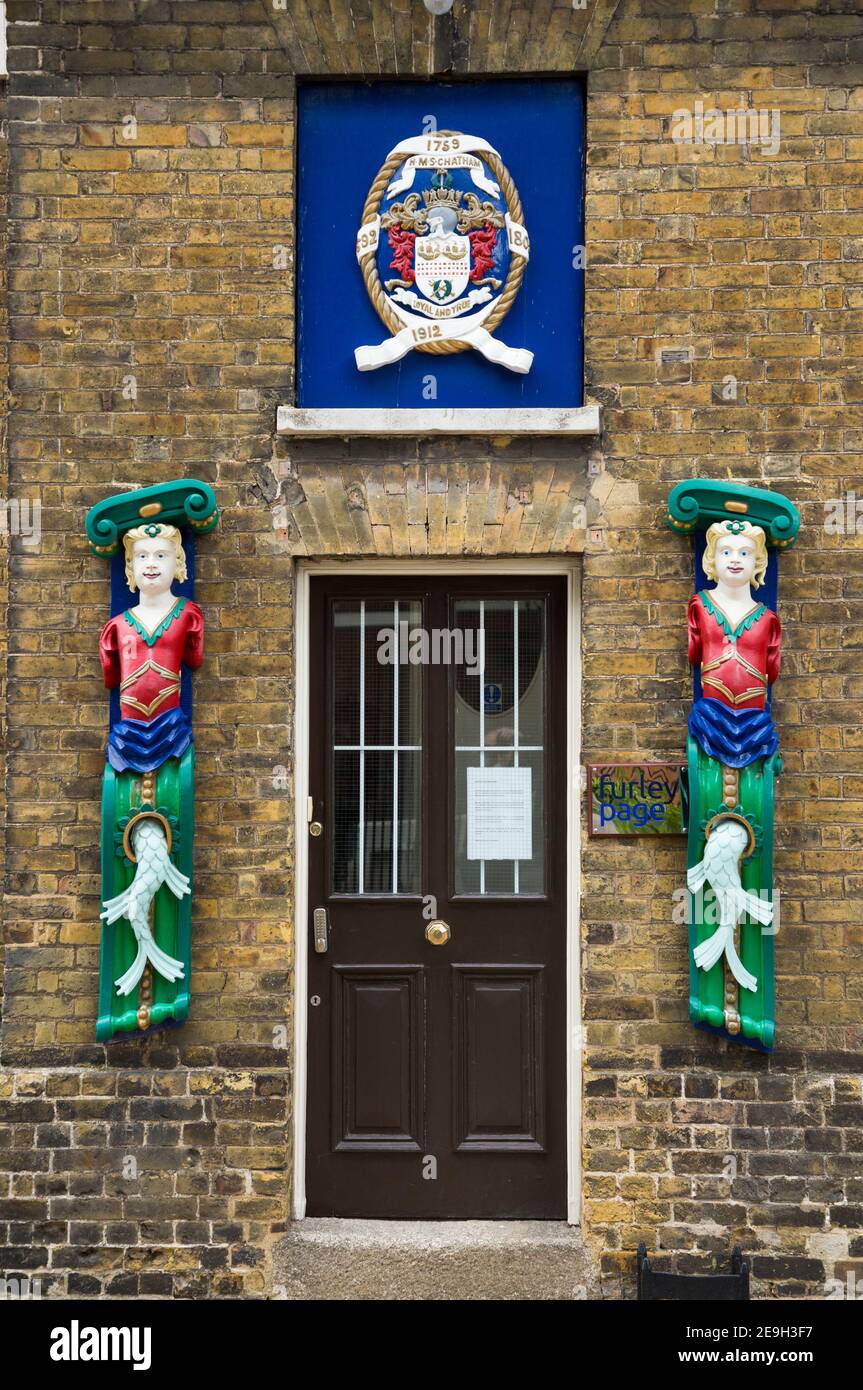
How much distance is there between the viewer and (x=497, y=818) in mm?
4945

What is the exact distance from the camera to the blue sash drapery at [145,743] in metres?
4.63

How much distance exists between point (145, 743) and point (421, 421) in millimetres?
1652

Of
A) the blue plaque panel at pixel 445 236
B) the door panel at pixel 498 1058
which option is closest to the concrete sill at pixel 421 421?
the blue plaque panel at pixel 445 236

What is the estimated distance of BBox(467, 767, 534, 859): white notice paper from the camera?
4938 millimetres

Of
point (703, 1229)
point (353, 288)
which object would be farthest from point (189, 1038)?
point (353, 288)

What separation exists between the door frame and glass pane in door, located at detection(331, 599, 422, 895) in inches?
5.6

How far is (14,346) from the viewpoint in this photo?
483 cm

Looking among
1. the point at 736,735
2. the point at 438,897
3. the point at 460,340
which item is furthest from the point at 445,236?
the point at 438,897

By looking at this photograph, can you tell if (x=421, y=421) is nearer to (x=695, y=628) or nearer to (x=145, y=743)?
(x=695, y=628)

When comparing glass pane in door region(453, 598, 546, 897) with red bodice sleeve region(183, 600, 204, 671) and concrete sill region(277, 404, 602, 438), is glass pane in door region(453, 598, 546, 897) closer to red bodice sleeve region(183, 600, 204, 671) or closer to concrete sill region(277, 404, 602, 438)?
concrete sill region(277, 404, 602, 438)

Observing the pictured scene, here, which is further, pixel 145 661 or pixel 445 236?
pixel 445 236

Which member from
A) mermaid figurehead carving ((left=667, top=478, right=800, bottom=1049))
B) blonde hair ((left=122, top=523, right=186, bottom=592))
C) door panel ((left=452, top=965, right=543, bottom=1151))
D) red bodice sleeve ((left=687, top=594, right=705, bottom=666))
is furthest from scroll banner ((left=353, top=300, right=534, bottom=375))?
door panel ((left=452, top=965, right=543, bottom=1151))

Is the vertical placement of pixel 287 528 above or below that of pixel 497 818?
above

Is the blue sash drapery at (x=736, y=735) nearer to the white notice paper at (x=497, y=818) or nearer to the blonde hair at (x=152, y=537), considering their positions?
the white notice paper at (x=497, y=818)
